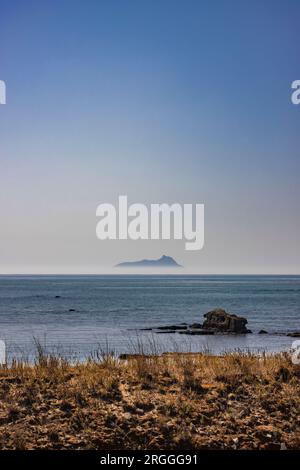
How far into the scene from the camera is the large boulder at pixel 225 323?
43.7 metres

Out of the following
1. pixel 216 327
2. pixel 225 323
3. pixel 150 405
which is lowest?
pixel 216 327

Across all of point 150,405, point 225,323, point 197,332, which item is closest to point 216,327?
point 225,323

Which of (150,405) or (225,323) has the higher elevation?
(150,405)

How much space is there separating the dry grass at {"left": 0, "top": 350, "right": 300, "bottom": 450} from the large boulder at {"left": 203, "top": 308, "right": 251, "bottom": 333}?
34.7 metres

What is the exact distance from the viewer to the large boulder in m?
43.7

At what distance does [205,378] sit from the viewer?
8.77m

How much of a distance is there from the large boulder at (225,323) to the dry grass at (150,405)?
3473 centimetres

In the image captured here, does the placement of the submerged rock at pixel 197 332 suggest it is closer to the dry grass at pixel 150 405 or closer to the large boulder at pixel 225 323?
the large boulder at pixel 225 323

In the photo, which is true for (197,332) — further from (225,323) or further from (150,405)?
(150,405)

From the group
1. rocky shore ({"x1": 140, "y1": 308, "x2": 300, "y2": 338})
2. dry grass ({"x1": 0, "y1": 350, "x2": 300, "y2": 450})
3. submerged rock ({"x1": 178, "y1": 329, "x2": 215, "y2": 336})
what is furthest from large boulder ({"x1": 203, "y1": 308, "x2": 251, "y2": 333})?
dry grass ({"x1": 0, "y1": 350, "x2": 300, "y2": 450})

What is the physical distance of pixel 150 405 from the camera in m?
7.73

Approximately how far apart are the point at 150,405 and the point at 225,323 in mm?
37866

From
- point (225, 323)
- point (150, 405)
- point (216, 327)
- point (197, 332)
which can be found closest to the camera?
point (150, 405)

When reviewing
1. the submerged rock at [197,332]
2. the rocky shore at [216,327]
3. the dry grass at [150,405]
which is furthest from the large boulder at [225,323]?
the dry grass at [150,405]
